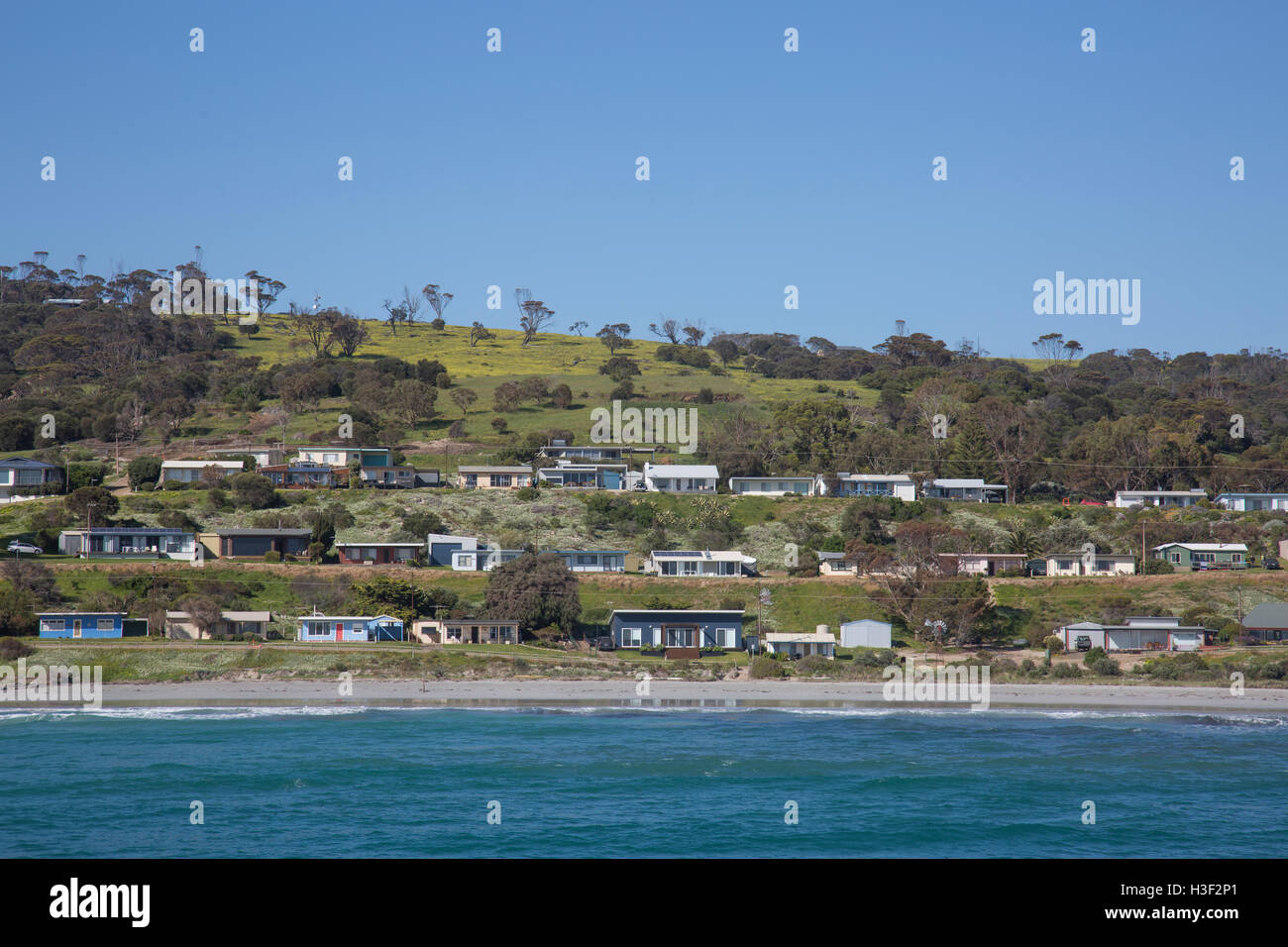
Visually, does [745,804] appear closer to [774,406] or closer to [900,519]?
[900,519]

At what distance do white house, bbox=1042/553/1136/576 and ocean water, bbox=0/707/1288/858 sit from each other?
68.8 feet

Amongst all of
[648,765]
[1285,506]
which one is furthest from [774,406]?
[648,765]

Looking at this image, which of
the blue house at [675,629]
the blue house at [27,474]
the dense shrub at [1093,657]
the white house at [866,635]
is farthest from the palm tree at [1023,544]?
the blue house at [27,474]

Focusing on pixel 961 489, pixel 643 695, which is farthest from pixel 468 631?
pixel 961 489

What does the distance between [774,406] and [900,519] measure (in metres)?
36.1

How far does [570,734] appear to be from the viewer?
3484cm

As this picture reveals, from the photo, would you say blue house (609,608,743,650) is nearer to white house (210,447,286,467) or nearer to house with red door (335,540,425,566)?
house with red door (335,540,425,566)

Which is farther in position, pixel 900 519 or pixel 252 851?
pixel 900 519

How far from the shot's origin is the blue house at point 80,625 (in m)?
44.4

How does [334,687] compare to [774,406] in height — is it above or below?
below

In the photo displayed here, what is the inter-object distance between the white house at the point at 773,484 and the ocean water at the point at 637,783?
120 feet

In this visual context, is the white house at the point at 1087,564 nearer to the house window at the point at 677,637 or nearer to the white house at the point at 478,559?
the house window at the point at 677,637

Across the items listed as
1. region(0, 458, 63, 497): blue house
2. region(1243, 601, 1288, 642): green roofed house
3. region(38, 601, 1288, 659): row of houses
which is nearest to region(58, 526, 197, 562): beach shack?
region(38, 601, 1288, 659): row of houses
